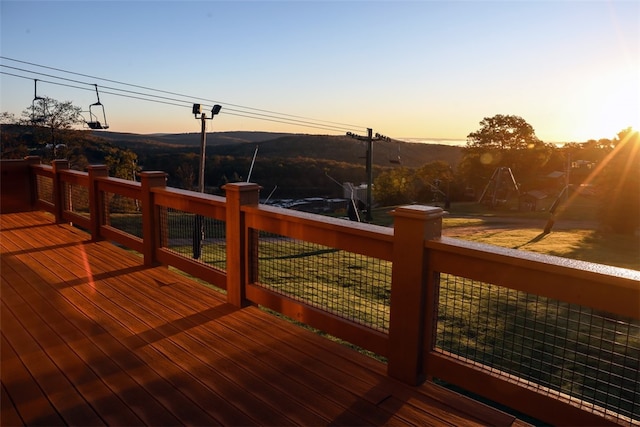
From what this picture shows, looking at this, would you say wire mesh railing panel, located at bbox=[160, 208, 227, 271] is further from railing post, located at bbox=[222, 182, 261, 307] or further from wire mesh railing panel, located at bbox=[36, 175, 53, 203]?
wire mesh railing panel, located at bbox=[36, 175, 53, 203]

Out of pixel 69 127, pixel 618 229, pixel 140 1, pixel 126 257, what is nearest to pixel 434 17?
pixel 140 1

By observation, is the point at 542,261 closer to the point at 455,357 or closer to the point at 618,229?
the point at 455,357

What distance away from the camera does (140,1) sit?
870 centimetres

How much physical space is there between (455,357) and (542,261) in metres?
0.81

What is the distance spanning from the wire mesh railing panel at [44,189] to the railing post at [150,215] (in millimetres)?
4826

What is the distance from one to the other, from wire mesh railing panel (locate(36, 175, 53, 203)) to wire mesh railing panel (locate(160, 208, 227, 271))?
7.62 feet

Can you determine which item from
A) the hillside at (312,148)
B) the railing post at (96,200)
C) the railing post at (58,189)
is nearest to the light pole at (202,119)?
the railing post at (58,189)

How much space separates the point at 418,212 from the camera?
2.47m

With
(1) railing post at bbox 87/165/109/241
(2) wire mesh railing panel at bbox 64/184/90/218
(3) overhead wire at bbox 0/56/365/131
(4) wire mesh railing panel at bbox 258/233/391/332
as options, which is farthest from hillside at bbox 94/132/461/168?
(1) railing post at bbox 87/165/109/241

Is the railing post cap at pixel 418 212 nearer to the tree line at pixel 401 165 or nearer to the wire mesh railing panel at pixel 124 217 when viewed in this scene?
the wire mesh railing panel at pixel 124 217

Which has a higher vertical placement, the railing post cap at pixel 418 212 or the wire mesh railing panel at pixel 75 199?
the railing post cap at pixel 418 212

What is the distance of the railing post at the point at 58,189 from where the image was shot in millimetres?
7477

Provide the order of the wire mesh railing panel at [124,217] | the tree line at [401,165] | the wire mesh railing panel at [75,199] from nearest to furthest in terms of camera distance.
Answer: the wire mesh railing panel at [124,217]
the wire mesh railing panel at [75,199]
the tree line at [401,165]

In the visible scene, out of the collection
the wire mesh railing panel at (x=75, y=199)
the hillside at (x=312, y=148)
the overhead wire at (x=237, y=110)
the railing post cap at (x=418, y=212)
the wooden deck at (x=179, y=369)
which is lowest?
the wooden deck at (x=179, y=369)
